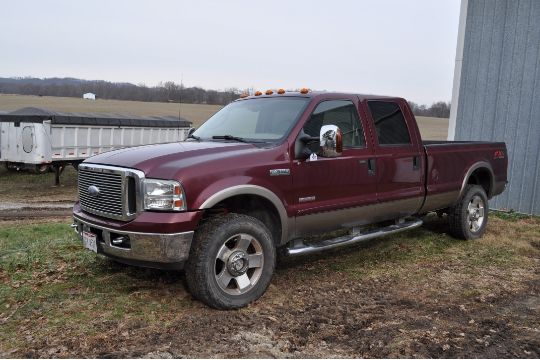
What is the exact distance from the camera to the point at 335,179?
5.15m

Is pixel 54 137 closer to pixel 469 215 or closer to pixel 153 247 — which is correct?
pixel 469 215

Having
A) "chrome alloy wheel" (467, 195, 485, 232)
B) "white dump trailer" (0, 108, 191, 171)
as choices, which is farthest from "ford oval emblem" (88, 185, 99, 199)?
"white dump trailer" (0, 108, 191, 171)

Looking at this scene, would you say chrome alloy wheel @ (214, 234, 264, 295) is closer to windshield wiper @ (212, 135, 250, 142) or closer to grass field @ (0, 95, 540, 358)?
grass field @ (0, 95, 540, 358)

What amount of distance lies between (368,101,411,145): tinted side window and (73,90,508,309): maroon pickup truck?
18 mm

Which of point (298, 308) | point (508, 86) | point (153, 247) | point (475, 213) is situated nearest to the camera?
point (153, 247)

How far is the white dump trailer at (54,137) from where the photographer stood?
1458 cm

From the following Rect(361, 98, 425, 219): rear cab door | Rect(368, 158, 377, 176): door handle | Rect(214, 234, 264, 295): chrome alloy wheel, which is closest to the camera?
Rect(214, 234, 264, 295): chrome alloy wheel

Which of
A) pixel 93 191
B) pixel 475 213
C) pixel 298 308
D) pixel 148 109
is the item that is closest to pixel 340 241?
pixel 298 308

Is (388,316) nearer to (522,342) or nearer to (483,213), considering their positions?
(522,342)

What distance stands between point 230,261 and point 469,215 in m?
4.41

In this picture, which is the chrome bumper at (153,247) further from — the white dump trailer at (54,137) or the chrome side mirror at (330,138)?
the white dump trailer at (54,137)

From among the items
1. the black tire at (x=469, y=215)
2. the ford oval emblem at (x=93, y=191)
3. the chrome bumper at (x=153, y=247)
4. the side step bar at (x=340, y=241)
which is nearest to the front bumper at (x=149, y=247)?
the chrome bumper at (x=153, y=247)

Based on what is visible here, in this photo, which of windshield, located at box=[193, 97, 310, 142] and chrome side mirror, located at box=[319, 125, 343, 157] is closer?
chrome side mirror, located at box=[319, 125, 343, 157]

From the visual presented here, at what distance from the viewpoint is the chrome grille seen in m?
4.16
